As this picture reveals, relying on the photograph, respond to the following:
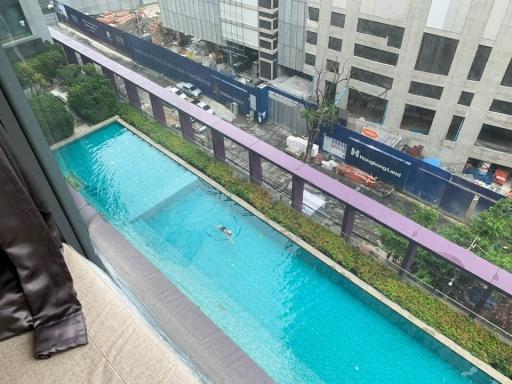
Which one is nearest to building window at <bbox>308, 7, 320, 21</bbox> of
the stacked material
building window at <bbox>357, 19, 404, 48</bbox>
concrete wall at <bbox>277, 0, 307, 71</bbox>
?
concrete wall at <bbox>277, 0, 307, 71</bbox>

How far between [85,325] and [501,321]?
4.49 metres

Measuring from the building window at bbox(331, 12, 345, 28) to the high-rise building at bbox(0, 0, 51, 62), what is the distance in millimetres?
6549

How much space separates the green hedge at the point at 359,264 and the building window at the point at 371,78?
134 inches

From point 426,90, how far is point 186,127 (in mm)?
4039

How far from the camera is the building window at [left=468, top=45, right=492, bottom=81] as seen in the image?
567 centimetres

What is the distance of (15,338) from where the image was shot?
0.83 metres

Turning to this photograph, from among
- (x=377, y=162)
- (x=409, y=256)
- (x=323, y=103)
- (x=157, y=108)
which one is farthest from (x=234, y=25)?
(x=409, y=256)

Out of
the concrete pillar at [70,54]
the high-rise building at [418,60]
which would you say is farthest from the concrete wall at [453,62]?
the concrete pillar at [70,54]

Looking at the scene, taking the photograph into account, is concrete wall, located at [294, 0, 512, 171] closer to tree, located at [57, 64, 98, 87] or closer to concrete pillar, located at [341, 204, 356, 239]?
concrete pillar, located at [341, 204, 356, 239]

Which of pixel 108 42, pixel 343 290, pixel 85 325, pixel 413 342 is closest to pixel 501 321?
pixel 413 342

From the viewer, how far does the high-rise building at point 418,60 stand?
5691 mm

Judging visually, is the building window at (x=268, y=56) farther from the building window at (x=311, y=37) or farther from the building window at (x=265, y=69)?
the building window at (x=311, y=37)

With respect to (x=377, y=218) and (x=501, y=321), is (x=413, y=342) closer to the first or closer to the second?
(x=501, y=321)

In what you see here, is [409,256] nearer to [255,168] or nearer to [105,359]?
[255,168]
